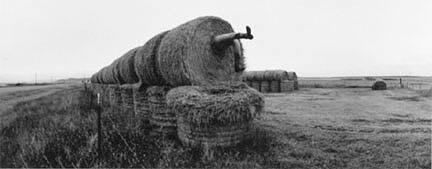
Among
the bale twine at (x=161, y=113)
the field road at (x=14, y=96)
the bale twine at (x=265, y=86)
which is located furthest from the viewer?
the bale twine at (x=265, y=86)

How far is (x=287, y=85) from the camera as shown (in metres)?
27.4

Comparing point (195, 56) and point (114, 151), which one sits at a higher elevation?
point (195, 56)

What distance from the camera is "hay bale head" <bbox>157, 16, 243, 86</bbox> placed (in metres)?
6.34

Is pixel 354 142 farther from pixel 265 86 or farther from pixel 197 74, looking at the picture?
pixel 265 86

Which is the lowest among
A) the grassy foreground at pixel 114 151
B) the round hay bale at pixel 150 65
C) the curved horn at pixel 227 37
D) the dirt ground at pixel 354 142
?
the dirt ground at pixel 354 142

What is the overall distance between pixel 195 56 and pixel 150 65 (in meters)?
1.64

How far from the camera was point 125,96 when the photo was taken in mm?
9695

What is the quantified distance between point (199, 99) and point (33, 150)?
2899mm

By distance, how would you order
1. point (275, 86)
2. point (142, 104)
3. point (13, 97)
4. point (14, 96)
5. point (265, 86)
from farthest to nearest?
point (265, 86) → point (275, 86) → point (14, 96) → point (13, 97) → point (142, 104)

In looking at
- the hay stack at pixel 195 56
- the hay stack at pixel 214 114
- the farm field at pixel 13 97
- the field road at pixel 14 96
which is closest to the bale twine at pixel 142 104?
the hay stack at pixel 195 56

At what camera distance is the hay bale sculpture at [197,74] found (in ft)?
17.2

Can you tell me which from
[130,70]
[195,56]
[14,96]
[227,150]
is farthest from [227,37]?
[14,96]

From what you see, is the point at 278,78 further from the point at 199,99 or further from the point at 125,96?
the point at 199,99

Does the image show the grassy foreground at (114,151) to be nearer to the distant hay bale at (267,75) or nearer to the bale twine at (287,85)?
the bale twine at (287,85)
